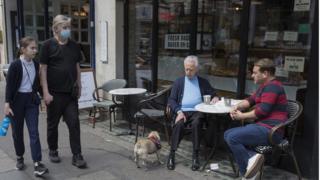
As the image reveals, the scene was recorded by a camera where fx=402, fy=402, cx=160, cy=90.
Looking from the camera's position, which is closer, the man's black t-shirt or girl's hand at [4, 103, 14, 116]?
girl's hand at [4, 103, 14, 116]

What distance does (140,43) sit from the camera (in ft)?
22.6

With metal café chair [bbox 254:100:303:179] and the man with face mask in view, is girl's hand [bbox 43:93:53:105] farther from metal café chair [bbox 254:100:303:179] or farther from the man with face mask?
metal café chair [bbox 254:100:303:179]

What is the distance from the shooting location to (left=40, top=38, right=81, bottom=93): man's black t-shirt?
4484 mm

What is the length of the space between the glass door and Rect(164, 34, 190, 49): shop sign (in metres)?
0.41

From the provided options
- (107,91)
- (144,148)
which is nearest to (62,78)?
(144,148)

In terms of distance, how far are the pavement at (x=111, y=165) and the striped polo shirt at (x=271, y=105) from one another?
82 cm

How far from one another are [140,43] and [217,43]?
1.56m

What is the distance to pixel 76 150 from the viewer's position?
4.72 metres

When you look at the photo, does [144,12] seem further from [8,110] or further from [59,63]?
[8,110]

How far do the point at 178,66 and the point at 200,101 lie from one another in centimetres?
150

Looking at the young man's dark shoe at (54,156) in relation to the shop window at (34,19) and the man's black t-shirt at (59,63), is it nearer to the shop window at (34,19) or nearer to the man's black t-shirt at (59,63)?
the man's black t-shirt at (59,63)

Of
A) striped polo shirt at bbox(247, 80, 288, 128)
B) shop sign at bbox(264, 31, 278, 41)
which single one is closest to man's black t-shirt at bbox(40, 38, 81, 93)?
striped polo shirt at bbox(247, 80, 288, 128)

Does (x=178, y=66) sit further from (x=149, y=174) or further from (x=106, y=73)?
(x=149, y=174)

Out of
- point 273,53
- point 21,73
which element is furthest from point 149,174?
point 273,53
